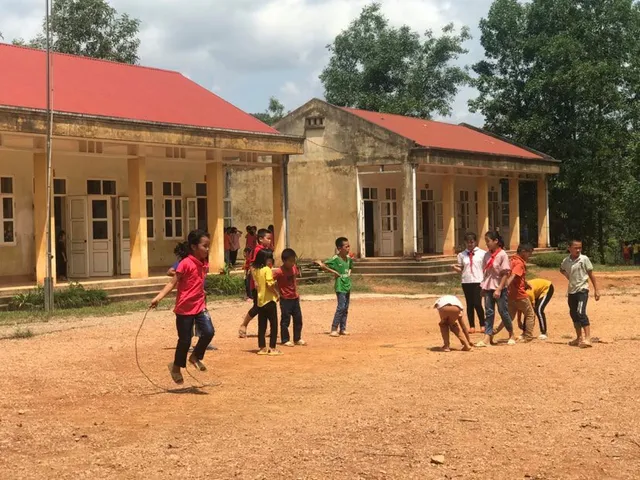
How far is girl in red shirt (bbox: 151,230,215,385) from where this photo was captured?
28.3 feet

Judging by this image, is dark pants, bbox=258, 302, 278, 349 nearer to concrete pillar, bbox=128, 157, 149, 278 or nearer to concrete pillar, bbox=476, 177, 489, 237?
concrete pillar, bbox=128, 157, 149, 278

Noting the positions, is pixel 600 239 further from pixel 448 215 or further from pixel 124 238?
pixel 124 238

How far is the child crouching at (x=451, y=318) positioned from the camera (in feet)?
35.5

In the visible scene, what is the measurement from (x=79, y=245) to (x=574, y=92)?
759 inches

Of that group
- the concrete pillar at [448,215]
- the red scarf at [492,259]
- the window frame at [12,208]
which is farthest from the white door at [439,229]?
the red scarf at [492,259]

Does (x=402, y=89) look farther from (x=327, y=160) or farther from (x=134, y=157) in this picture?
(x=134, y=157)

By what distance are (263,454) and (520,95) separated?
103 feet

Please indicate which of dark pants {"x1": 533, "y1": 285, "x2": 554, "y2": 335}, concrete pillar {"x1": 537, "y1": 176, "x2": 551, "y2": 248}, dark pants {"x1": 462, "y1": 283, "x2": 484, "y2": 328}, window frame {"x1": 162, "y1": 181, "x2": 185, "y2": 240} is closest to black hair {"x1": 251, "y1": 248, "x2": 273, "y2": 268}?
dark pants {"x1": 462, "y1": 283, "x2": 484, "y2": 328}

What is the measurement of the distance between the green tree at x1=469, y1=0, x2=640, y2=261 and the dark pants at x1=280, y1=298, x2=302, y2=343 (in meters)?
21.9

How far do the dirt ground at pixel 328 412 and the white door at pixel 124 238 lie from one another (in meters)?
10.0

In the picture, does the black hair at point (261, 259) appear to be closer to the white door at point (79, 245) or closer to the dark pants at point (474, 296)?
the dark pants at point (474, 296)

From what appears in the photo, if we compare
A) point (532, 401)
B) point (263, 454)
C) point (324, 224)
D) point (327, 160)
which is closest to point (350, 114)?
point (327, 160)

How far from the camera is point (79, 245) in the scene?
70.7 ft

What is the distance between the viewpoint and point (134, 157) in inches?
787
